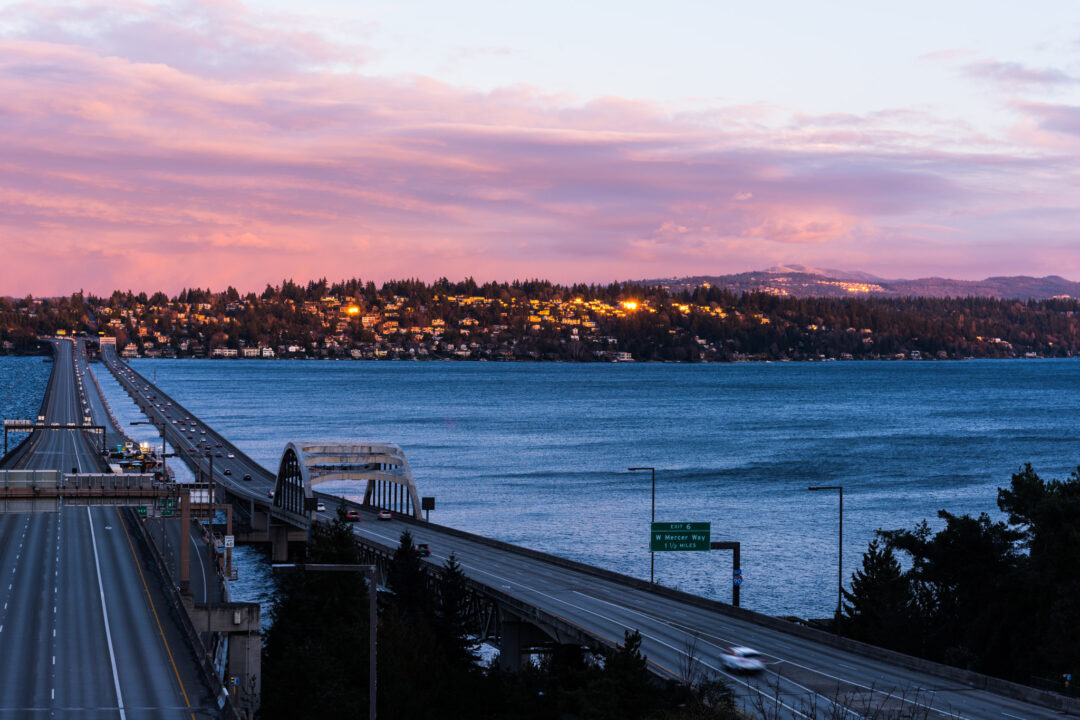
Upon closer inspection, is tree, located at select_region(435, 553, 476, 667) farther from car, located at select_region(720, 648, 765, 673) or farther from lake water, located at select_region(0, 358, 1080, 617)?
lake water, located at select_region(0, 358, 1080, 617)

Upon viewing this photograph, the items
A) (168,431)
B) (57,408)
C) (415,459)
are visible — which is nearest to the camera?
(415,459)

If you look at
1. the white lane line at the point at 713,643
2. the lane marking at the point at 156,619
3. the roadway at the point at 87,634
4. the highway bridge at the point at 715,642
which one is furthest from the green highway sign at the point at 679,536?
the lane marking at the point at 156,619

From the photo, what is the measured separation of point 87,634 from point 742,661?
26.2 m

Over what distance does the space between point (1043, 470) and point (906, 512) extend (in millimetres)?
38430

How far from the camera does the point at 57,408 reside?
19138 centimetres

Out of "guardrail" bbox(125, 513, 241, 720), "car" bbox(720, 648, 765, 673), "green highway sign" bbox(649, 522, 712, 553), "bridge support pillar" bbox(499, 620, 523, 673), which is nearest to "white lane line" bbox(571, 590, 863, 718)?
"car" bbox(720, 648, 765, 673)

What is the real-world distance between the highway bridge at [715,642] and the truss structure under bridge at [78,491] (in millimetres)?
11764

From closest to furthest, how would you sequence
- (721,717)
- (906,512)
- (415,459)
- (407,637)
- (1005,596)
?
1. (721,717)
2. (407,637)
3. (1005,596)
4. (906,512)
5. (415,459)

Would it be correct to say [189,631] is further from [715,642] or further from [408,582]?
[715,642]

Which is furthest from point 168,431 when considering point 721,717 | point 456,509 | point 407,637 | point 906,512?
Answer: point 721,717

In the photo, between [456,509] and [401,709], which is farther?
[456,509]

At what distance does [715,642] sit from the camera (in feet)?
139

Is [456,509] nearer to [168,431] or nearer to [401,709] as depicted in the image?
[401,709]

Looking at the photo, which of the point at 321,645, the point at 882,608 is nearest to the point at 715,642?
the point at 882,608
